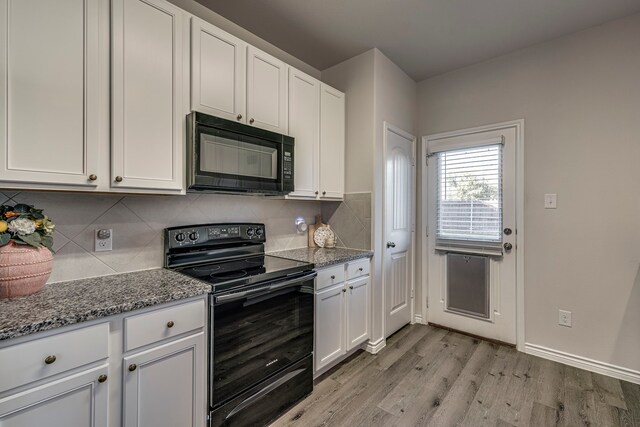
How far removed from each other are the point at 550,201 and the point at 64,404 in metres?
3.33

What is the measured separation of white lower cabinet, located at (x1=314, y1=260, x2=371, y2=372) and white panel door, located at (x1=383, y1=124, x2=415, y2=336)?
0.39 meters

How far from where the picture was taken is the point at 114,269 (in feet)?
5.51

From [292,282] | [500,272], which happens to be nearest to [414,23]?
[292,282]

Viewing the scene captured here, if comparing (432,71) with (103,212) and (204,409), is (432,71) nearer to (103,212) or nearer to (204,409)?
(103,212)

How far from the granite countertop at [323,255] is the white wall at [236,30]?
176 centimetres

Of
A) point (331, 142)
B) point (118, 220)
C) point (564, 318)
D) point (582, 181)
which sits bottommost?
point (564, 318)

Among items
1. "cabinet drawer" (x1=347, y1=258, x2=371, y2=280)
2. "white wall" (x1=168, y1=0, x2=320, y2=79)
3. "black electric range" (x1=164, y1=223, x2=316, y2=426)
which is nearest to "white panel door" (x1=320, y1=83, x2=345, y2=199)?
"white wall" (x1=168, y1=0, x2=320, y2=79)

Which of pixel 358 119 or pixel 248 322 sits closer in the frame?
pixel 248 322

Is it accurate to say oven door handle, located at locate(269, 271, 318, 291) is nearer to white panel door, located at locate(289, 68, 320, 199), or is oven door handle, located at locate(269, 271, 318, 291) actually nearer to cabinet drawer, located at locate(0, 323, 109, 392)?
white panel door, located at locate(289, 68, 320, 199)

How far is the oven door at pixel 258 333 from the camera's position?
59.6 inches

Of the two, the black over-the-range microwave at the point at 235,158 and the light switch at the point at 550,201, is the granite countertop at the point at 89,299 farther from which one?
the light switch at the point at 550,201

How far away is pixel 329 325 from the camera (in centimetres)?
219

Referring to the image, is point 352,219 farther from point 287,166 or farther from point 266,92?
point 266,92

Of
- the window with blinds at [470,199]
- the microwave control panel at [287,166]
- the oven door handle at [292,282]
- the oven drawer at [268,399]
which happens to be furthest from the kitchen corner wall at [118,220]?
the window with blinds at [470,199]
